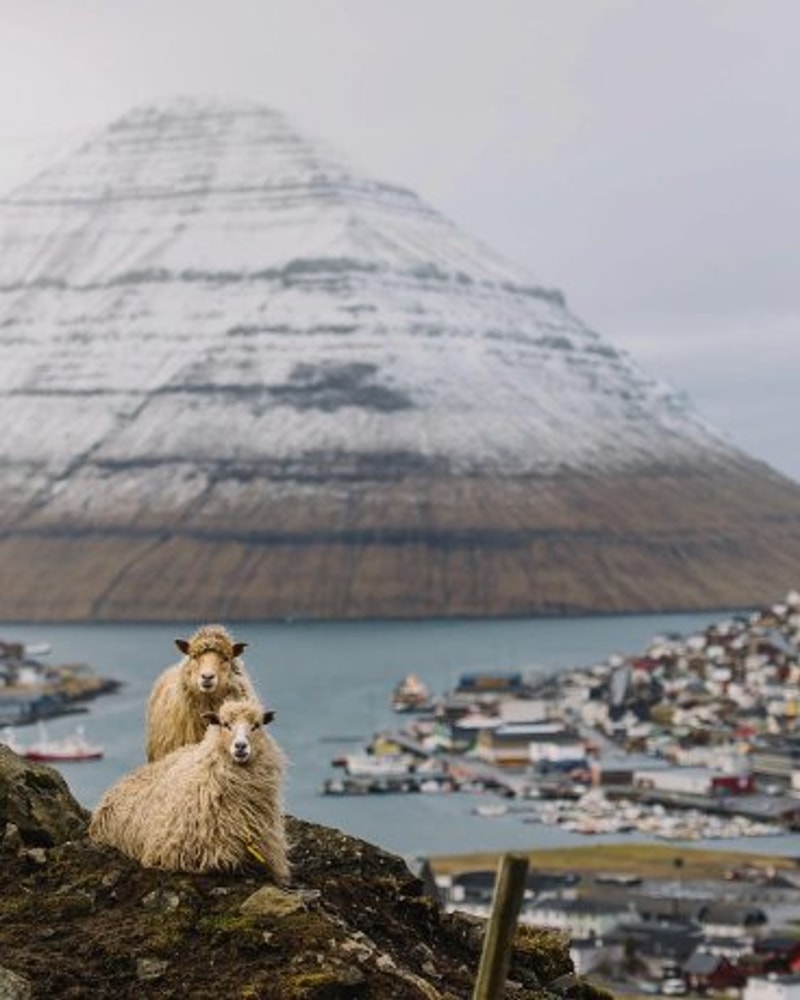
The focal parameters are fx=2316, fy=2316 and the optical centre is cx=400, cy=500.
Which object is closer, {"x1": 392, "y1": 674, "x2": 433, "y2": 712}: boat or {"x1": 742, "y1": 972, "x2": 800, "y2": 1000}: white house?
{"x1": 742, "y1": 972, "x2": 800, "y2": 1000}: white house

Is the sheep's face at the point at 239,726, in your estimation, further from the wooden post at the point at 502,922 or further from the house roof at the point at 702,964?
the house roof at the point at 702,964

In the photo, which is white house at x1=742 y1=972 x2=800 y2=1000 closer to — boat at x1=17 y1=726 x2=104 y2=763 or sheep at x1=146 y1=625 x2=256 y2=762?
sheep at x1=146 y1=625 x2=256 y2=762

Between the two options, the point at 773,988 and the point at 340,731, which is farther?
the point at 340,731


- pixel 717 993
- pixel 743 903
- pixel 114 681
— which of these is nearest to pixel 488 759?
pixel 114 681

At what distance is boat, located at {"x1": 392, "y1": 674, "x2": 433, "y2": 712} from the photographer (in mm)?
146975

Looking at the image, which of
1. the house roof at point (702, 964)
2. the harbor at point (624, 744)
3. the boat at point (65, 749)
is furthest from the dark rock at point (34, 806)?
the boat at point (65, 749)

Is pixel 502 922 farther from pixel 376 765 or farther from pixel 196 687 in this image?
pixel 376 765

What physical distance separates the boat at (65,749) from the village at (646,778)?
11080 millimetres

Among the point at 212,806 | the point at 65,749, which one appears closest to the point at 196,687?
the point at 212,806

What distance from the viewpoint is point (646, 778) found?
110 meters

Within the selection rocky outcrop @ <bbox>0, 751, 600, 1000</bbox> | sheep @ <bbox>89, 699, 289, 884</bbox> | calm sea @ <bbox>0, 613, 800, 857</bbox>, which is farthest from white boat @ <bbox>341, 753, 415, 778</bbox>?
sheep @ <bbox>89, 699, 289, 884</bbox>

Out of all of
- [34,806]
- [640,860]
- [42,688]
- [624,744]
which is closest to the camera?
[34,806]

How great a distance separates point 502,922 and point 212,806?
11.5ft

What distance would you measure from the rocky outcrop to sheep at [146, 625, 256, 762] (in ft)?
2.40
